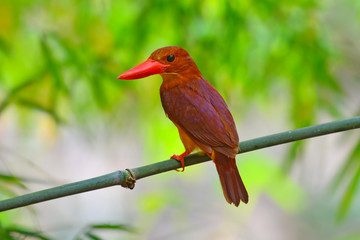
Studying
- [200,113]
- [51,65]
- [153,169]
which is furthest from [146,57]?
[153,169]

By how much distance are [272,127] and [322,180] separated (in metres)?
0.65

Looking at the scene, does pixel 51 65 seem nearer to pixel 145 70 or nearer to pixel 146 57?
pixel 146 57

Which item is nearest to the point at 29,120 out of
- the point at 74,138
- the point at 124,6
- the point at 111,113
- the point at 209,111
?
the point at 111,113

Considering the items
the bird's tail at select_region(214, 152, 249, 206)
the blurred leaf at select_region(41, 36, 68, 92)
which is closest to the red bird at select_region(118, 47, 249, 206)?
the bird's tail at select_region(214, 152, 249, 206)

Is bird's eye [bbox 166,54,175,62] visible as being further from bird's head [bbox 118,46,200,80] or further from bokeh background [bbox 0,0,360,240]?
bokeh background [bbox 0,0,360,240]

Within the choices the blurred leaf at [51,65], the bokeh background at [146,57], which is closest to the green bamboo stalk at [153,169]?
the bokeh background at [146,57]

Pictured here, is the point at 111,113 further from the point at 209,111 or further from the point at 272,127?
the point at 272,127

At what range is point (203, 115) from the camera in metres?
0.84

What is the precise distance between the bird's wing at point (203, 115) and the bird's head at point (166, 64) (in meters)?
0.04

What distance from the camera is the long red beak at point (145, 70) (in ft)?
2.12

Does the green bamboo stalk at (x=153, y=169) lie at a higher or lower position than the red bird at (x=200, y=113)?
lower

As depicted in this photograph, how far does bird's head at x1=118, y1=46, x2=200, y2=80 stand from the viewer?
0.70 m

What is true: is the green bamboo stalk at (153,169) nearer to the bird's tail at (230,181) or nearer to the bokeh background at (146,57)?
the bird's tail at (230,181)

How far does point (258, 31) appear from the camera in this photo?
5.80 ft
